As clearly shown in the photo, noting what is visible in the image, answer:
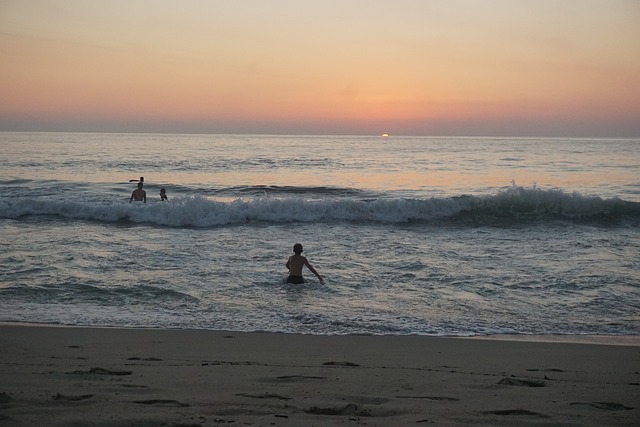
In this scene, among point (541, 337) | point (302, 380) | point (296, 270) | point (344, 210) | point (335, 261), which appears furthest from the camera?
point (344, 210)

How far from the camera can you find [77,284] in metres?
10.5

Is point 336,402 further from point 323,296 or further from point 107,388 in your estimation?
point 323,296

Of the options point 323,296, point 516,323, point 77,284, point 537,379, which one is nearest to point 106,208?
point 77,284

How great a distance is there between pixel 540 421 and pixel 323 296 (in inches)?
248

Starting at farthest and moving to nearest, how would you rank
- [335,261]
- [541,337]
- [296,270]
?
[335,261], [296,270], [541,337]

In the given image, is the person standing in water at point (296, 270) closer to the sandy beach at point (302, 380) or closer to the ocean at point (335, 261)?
the ocean at point (335, 261)

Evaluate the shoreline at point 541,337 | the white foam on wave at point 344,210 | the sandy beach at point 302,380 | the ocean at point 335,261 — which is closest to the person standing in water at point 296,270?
the ocean at point 335,261

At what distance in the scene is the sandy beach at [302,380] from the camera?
4164 millimetres

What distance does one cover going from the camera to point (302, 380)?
524cm

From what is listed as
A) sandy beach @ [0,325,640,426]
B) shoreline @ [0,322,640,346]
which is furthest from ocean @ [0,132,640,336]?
sandy beach @ [0,325,640,426]

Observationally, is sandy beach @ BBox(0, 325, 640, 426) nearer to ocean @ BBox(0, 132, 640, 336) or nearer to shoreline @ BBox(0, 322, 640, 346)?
shoreline @ BBox(0, 322, 640, 346)

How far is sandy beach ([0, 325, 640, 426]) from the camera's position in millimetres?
4164

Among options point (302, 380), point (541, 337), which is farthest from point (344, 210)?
point (302, 380)

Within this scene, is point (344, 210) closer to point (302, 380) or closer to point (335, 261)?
point (335, 261)
